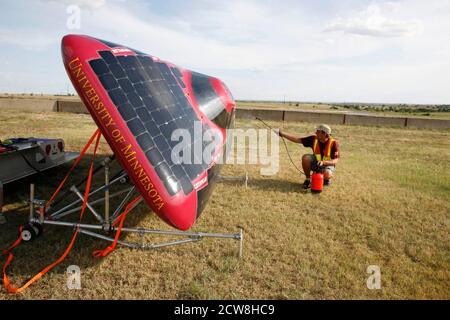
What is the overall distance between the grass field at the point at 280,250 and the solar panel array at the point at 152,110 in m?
1.41

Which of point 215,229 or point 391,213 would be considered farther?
point 391,213

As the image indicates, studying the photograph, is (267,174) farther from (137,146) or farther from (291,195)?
(137,146)

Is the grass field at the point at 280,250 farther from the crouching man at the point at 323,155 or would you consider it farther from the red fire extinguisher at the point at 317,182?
the crouching man at the point at 323,155

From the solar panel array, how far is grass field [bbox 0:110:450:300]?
1.41 metres

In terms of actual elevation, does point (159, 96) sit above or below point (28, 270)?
above

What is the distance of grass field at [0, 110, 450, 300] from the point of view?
4547mm

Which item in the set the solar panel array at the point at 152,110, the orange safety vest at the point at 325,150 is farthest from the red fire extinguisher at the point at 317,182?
the solar panel array at the point at 152,110

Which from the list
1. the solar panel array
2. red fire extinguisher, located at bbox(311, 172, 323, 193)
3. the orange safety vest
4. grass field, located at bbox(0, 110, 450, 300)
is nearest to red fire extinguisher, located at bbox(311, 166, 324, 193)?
red fire extinguisher, located at bbox(311, 172, 323, 193)

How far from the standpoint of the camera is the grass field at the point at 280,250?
14.9ft

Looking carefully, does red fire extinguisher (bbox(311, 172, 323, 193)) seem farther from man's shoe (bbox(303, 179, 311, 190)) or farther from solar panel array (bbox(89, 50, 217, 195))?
solar panel array (bbox(89, 50, 217, 195))

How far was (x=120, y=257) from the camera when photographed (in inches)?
203

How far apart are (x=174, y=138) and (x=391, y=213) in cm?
554

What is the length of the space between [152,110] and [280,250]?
125 inches
